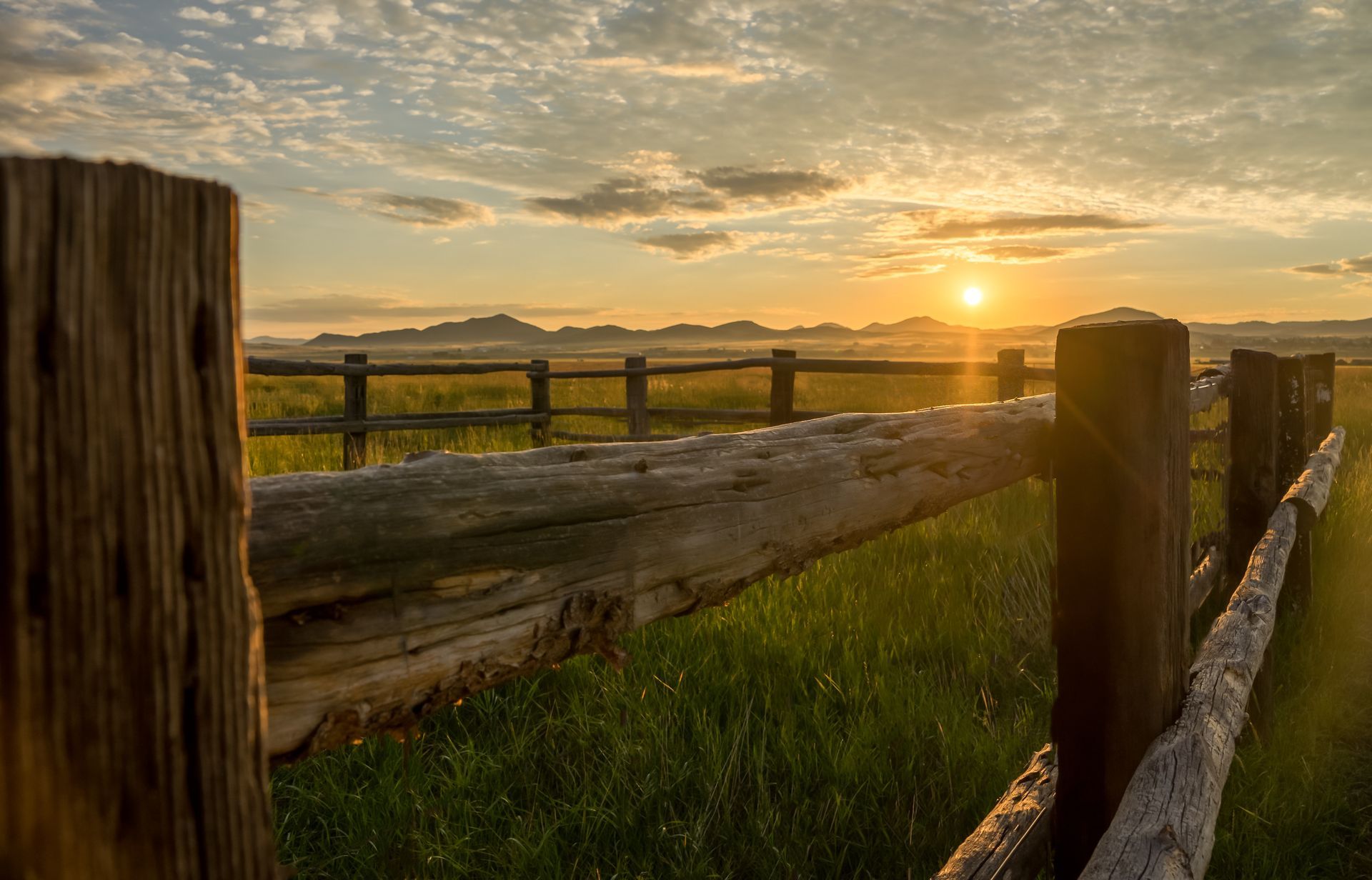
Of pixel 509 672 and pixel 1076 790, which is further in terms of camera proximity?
pixel 1076 790

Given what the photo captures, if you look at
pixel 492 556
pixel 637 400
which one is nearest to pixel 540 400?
pixel 637 400

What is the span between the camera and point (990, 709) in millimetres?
3381

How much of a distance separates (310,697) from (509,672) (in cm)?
26

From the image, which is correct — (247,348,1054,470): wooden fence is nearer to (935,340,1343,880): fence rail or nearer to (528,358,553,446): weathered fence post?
(528,358,553,446): weathered fence post

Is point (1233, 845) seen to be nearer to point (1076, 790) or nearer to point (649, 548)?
point (1076, 790)

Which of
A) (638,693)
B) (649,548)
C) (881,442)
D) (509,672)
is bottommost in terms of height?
(638,693)

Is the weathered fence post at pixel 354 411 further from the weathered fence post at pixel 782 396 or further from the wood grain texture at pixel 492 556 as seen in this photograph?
the wood grain texture at pixel 492 556

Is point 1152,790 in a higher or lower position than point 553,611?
lower

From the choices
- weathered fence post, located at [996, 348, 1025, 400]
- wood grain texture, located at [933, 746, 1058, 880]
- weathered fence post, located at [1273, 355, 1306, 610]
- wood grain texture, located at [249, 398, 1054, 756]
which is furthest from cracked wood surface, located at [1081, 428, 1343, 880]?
weathered fence post, located at [996, 348, 1025, 400]

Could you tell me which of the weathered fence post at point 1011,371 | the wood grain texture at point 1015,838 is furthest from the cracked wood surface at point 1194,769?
the weathered fence post at point 1011,371

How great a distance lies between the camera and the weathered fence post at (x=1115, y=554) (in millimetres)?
1964

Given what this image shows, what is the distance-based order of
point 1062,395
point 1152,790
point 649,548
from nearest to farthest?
point 649,548 → point 1152,790 → point 1062,395

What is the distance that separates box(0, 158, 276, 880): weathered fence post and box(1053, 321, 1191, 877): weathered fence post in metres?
1.78

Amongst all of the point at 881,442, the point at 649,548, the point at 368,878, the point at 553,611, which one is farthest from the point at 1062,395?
the point at 368,878
